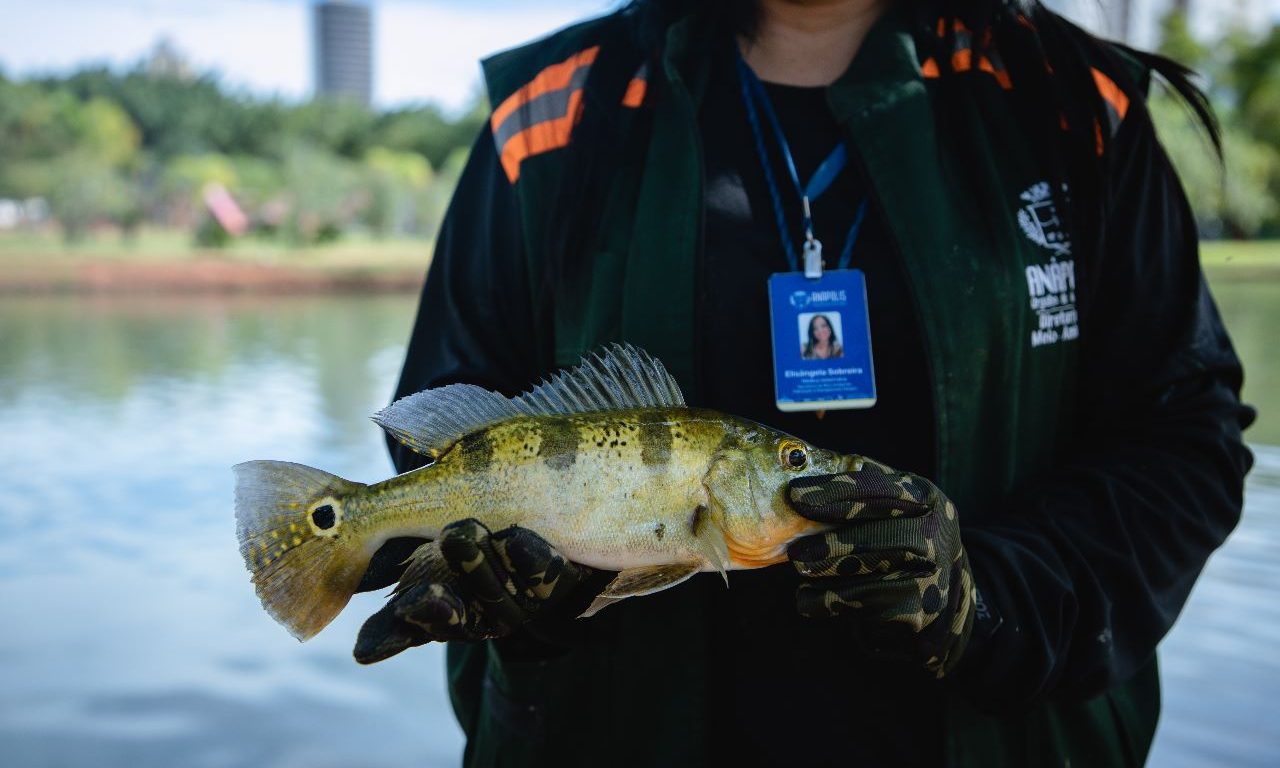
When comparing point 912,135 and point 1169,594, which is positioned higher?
point 912,135

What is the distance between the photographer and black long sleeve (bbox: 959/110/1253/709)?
1599 mm

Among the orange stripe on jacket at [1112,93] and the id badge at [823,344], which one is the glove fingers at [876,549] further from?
the orange stripe on jacket at [1112,93]

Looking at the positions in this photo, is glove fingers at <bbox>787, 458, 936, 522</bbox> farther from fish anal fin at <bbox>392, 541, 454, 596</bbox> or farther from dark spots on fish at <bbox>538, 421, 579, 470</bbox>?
fish anal fin at <bbox>392, 541, 454, 596</bbox>

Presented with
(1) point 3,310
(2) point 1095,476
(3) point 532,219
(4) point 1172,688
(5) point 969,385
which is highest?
(1) point 3,310

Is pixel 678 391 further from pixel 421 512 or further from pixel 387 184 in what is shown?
pixel 387 184

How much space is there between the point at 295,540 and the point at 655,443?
521mm

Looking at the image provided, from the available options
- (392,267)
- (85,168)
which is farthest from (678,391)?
(85,168)

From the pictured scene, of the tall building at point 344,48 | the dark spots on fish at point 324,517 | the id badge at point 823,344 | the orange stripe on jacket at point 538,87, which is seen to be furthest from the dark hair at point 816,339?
the tall building at point 344,48

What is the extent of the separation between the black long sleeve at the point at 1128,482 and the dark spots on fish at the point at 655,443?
0.47 metres

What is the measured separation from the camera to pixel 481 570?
4.60ft

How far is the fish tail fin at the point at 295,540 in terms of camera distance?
154 cm

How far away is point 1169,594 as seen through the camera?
5.68 feet

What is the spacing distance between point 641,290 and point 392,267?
799 inches

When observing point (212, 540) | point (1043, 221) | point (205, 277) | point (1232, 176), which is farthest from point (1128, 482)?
point (1232, 176)
